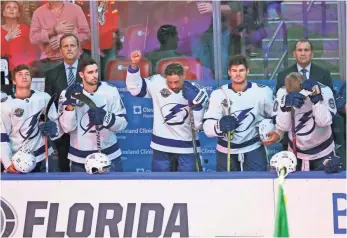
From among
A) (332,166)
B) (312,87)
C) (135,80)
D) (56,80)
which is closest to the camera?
(332,166)

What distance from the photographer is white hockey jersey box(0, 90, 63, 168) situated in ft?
21.9

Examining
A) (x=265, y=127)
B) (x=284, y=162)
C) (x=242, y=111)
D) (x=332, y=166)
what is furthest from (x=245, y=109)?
(x=332, y=166)

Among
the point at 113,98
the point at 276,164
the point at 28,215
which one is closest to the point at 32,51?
the point at 113,98

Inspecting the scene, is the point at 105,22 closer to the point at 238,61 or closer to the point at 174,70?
the point at 174,70

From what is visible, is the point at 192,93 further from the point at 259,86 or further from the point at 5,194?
the point at 5,194

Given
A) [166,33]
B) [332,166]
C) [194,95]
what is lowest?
[332,166]

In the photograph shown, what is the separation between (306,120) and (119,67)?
5.45ft

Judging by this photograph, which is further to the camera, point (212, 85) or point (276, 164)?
point (212, 85)

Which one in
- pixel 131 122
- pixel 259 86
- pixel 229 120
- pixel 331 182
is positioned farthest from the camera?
pixel 131 122

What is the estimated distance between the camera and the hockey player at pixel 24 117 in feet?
21.9

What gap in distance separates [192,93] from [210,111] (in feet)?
0.64

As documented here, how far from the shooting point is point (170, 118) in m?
6.80

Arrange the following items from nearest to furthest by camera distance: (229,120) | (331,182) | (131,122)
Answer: (331,182) < (229,120) < (131,122)

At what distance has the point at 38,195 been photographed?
569cm
